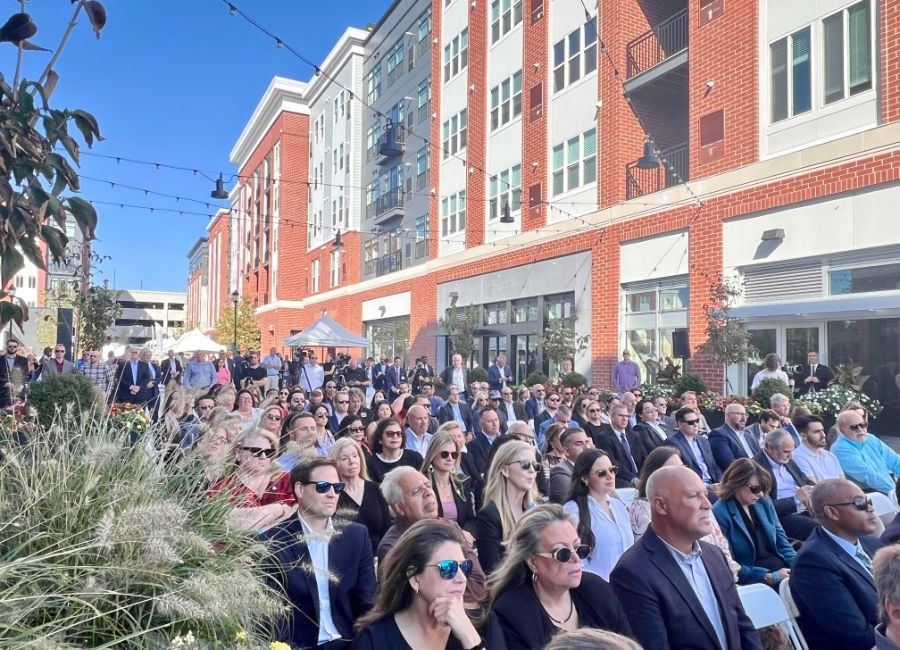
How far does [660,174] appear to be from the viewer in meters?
18.2

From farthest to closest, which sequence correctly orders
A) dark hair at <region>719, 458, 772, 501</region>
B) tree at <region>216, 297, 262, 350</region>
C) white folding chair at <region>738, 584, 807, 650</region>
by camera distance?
tree at <region>216, 297, 262, 350</region>
dark hair at <region>719, 458, 772, 501</region>
white folding chair at <region>738, 584, 807, 650</region>

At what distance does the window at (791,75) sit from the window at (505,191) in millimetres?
9831

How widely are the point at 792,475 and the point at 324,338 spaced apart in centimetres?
1515

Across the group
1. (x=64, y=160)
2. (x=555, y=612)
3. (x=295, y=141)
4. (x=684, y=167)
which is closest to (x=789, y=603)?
(x=555, y=612)

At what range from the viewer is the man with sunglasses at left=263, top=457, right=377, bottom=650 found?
128 inches

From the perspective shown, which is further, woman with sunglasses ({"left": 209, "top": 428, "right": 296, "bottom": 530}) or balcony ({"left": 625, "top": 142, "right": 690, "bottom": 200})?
balcony ({"left": 625, "top": 142, "right": 690, "bottom": 200})

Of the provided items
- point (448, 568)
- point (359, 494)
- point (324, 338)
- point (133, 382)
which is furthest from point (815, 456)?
point (324, 338)

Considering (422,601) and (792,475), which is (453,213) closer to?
(792,475)

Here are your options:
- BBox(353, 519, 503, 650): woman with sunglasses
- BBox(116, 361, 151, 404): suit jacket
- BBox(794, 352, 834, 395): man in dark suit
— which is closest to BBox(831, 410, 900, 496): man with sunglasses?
BBox(794, 352, 834, 395): man in dark suit

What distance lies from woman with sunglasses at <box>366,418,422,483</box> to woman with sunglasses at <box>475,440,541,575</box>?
179cm

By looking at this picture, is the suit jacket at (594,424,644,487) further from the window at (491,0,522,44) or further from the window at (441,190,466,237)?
the window at (491,0,522,44)

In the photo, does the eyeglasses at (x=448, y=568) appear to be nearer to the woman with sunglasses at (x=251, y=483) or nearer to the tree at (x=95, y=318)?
the woman with sunglasses at (x=251, y=483)

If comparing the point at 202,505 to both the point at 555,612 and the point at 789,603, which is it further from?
the point at 789,603

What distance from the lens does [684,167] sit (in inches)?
704
